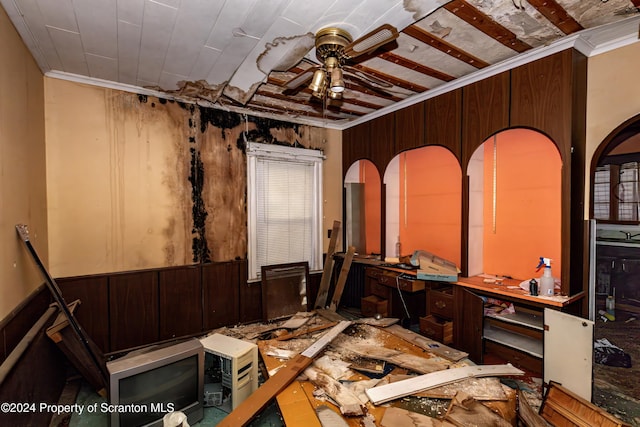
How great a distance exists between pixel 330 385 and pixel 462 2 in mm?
2496

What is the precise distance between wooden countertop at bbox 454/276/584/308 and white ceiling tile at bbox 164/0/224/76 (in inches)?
118

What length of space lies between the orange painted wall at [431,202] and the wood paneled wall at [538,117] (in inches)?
16.7

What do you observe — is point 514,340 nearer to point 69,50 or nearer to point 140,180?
point 140,180

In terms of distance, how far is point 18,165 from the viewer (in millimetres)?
2045

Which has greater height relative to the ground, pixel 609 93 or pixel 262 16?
pixel 262 16

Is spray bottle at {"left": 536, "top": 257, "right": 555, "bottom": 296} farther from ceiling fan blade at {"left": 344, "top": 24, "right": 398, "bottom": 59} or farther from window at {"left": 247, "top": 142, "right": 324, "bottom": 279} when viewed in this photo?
window at {"left": 247, "top": 142, "right": 324, "bottom": 279}

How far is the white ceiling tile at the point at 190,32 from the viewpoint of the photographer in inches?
74.1

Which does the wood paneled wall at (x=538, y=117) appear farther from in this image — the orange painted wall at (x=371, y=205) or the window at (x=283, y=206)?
the window at (x=283, y=206)

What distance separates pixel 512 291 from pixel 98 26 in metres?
3.79

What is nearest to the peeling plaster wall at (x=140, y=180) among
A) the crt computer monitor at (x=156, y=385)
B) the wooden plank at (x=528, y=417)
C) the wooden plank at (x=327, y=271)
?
the wooden plank at (x=327, y=271)

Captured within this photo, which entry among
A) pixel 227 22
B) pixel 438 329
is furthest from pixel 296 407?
pixel 227 22

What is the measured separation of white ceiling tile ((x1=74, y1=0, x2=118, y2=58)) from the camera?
1.86 metres

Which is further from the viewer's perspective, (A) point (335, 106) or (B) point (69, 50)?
(A) point (335, 106)

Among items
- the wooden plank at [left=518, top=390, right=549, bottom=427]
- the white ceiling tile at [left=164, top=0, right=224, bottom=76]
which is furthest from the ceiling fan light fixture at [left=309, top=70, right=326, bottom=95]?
the wooden plank at [left=518, top=390, right=549, bottom=427]
